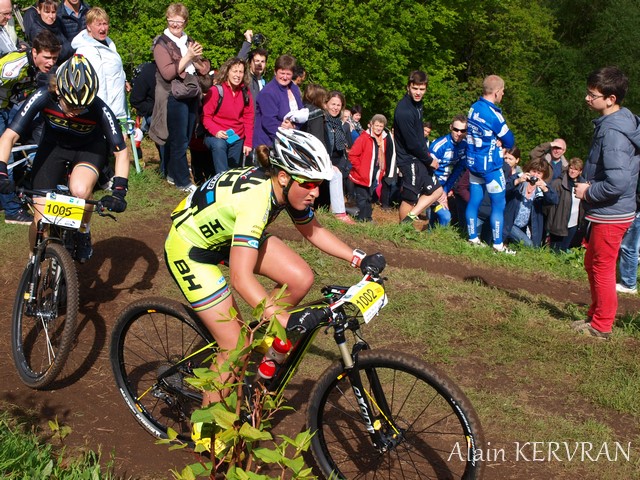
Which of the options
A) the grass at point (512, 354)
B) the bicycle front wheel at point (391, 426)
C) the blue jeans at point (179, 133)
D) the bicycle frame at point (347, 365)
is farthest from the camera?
the blue jeans at point (179, 133)

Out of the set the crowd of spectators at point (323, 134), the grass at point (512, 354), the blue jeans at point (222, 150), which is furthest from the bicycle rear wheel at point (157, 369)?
the blue jeans at point (222, 150)

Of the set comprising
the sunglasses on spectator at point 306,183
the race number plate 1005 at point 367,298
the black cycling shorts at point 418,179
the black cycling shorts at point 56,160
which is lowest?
the black cycling shorts at point 418,179

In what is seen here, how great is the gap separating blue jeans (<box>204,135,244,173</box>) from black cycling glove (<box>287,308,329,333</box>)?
20.0 ft

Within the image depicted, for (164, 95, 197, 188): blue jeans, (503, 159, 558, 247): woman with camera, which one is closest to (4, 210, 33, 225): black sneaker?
(164, 95, 197, 188): blue jeans

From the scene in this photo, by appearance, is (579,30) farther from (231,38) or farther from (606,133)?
(606,133)

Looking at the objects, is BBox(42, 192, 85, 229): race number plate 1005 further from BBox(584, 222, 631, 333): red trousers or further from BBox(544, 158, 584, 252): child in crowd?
BBox(544, 158, 584, 252): child in crowd

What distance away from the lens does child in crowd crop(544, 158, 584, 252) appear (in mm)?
10484

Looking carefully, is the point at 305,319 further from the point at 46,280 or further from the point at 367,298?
the point at 46,280

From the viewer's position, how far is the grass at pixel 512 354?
198 inches

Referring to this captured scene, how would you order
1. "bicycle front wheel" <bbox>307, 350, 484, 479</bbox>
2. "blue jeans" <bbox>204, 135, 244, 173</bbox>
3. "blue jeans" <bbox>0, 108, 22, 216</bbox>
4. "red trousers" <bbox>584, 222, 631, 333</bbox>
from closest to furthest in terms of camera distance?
"bicycle front wheel" <bbox>307, 350, 484, 479</bbox> < "red trousers" <bbox>584, 222, 631, 333</bbox> < "blue jeans" <bbox>0, 108, 22, 216</bbox> < "blue jeans" <bbox>204, 135, 244, 173</bbox>

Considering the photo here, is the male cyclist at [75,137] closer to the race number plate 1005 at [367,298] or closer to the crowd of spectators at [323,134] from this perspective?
the race number plate 1005 at [367,298]

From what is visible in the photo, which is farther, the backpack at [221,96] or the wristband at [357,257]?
the backpack at [221,96]

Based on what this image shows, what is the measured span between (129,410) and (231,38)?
53.9ft

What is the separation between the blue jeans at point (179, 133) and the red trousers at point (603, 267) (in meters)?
5.53
